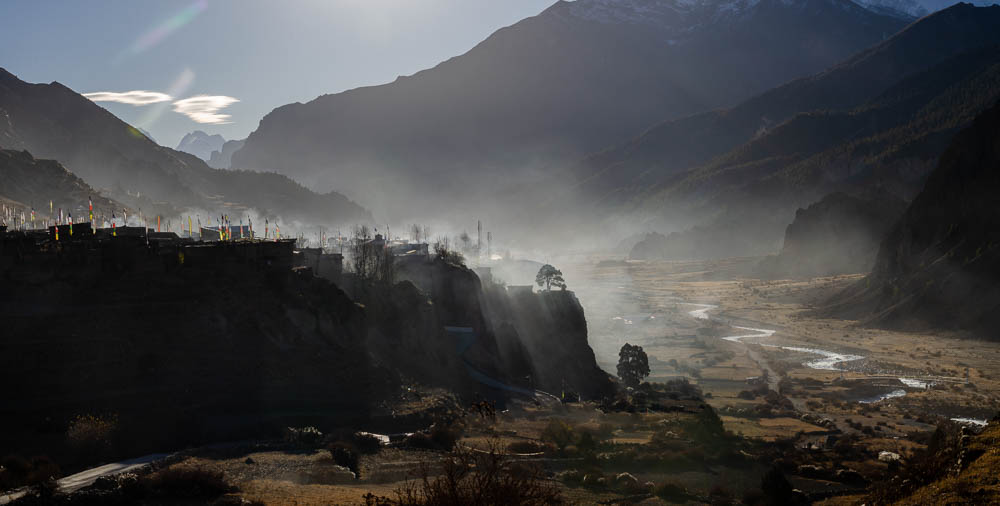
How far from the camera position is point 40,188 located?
3991 inches

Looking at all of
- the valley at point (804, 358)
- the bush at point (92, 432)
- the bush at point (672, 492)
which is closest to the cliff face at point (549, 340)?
the valley at point (804, 358)

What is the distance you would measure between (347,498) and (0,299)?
2345 centimetres

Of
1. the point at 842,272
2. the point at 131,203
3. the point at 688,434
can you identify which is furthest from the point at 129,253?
the point at 842,272

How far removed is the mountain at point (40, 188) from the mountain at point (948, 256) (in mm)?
122619

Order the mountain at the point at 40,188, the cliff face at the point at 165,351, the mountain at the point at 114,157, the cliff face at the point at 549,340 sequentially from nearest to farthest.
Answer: the cliff face at the point at 165,351
the cliff face at the point at 549,340
the mountain at the point at 40,188
the mountain at the point at 114,157

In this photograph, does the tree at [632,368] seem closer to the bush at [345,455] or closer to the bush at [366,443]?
the bush at [366,443]

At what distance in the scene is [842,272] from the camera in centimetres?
18812

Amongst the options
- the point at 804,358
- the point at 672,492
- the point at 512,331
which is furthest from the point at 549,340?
the point at 804,358

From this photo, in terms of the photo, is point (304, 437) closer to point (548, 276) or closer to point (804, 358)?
point (548, 276)

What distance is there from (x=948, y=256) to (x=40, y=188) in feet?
460

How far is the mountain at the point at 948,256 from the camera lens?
117 metres

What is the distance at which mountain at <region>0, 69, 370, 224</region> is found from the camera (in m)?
140

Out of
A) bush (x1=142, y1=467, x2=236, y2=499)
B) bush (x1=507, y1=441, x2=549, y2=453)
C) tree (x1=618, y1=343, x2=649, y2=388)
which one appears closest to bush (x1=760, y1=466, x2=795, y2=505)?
bush (x1=507, y1=441, x2=549, y2=453)

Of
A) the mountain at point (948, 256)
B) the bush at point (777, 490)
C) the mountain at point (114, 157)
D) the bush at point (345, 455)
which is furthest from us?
the mountain at point (114, 157)
